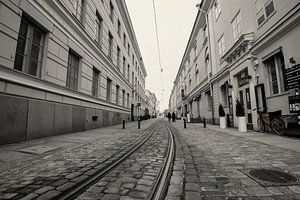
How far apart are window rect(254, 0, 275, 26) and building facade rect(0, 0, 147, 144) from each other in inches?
418

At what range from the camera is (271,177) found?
8.53ft

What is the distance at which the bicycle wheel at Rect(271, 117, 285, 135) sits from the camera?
7074 millimetres

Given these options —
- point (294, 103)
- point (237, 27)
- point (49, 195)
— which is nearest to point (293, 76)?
point (294, 103)

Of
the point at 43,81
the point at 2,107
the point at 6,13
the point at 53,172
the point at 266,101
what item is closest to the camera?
the point at 53,172

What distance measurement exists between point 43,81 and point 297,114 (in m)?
10.7

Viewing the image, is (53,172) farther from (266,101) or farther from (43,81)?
(266,101)

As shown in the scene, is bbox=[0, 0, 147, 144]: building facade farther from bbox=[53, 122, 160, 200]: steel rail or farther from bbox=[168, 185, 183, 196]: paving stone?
bbox=[168, 185, 183, 196]: paving stone

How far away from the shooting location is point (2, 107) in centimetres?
451

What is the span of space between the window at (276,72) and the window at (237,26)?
3883 millimetres

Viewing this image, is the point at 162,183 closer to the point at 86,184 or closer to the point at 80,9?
the point at 86,184

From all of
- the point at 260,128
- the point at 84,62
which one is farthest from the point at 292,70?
the point at 84,62

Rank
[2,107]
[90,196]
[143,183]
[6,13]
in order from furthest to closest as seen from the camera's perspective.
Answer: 1. [6,13]
2. [2,107]
3. [143,183]
4. [90,196]

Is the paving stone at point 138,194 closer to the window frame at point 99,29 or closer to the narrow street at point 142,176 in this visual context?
the narrow street at point 142,176

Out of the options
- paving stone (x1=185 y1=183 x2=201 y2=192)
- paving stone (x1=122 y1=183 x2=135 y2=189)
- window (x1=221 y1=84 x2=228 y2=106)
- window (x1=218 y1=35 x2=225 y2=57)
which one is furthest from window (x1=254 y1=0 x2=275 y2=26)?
paving stone (x1=122 y1=183 x2=135 y2=189)
